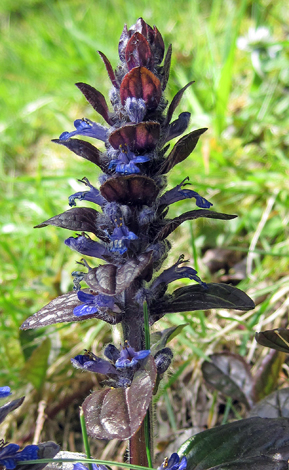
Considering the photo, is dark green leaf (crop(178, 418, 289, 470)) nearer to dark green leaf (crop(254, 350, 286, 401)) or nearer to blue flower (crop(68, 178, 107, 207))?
dark green leaf (crop(254, 350, 286, 401))

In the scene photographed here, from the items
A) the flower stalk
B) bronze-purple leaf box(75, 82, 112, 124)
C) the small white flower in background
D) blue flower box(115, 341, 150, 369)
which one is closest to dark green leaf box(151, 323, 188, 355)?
the flower stalk

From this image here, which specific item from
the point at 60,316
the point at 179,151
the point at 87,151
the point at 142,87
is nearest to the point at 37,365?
the point at 60,316

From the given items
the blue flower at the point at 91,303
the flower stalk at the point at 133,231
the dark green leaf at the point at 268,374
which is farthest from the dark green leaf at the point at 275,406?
the blue flower at the point at 91,303

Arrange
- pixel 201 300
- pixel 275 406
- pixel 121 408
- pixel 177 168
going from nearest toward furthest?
pixel 121 408
pixel 201 300
pixel 275 406
pixel 177 168

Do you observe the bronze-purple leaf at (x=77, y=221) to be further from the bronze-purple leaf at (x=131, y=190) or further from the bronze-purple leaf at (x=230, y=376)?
the bronze-purple leaf at (x=230, y=376)

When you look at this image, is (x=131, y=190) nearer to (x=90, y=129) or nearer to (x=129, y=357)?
(x=90, y=129)

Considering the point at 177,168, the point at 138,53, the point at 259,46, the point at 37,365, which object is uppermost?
the point at 259,46
